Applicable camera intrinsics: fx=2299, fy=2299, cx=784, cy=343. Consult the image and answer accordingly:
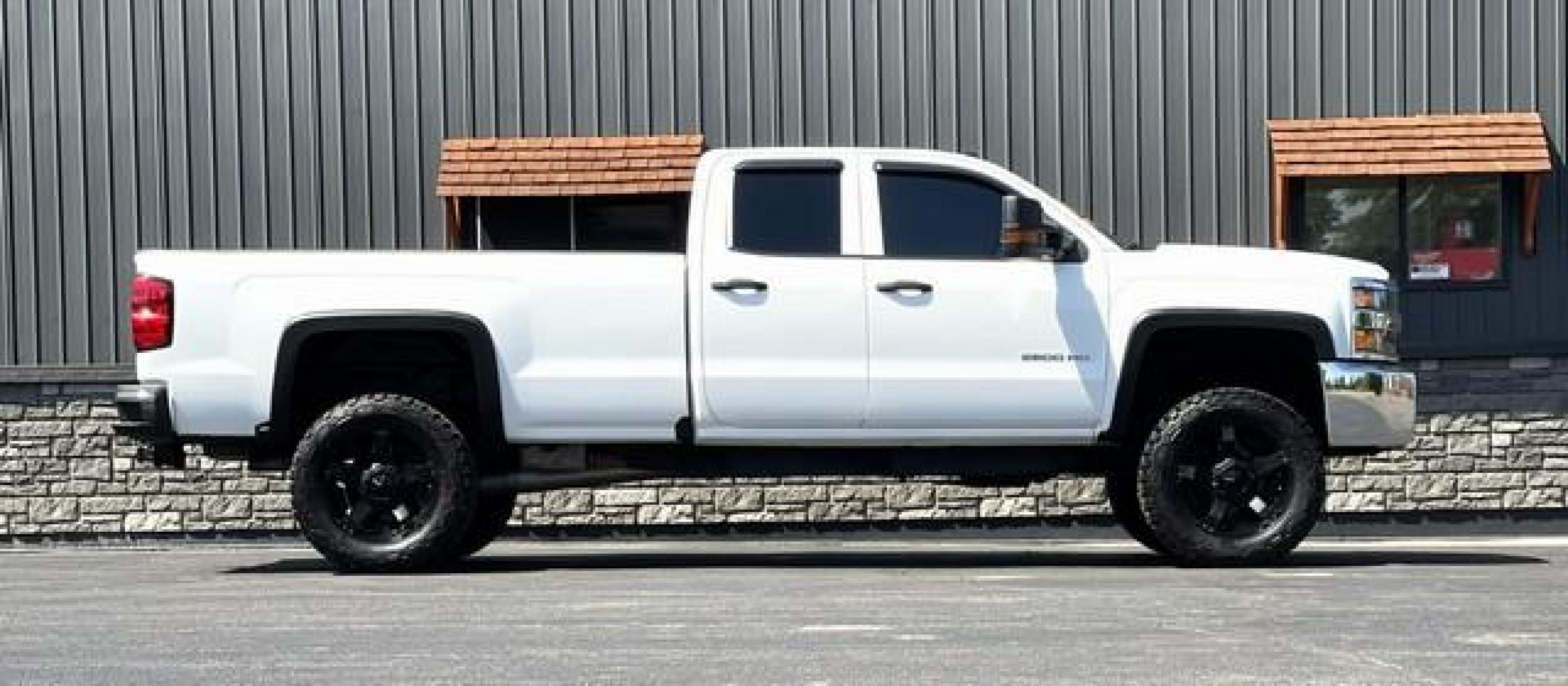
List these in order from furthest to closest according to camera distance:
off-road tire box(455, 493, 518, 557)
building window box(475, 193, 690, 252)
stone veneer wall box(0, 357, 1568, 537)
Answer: building window box(475, 193, 690, 252)
stone veneer wall box(0, 357, 1568, 537)
off-road tire box(455, 493, 518, 557)

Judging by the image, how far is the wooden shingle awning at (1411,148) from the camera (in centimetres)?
1500

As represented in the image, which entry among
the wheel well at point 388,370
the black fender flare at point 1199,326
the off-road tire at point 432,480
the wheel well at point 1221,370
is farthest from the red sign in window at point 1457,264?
the off-road tire at point 432,480

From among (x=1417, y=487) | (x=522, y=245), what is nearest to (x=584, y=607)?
(x=522, y=245)

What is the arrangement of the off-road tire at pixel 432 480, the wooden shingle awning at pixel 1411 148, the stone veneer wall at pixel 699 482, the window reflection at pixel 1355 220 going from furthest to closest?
the window reflection at pixel 1355 220, the stone veneer wall at pixel 699 482, the wooden shingle awning at pixel 1411 148, the off-road tire at pixel 432 480

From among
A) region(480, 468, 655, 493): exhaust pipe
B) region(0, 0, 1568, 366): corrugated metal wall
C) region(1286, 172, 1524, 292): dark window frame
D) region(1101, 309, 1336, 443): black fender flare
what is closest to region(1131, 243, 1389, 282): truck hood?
region(1101, 309, 1336, 443): black fender flare

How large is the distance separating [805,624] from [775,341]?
2551 mm

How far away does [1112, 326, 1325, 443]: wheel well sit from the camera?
1041 cm

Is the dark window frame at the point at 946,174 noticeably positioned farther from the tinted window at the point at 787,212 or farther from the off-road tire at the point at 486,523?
the off-road tire at the point at 486,523

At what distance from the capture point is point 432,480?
10.1m

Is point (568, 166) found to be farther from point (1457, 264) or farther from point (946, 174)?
point (1457, 264)

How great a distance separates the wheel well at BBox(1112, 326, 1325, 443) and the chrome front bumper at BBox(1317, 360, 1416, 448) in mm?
115

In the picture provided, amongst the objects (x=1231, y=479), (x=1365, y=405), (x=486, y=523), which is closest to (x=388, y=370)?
(x=486, y=523)

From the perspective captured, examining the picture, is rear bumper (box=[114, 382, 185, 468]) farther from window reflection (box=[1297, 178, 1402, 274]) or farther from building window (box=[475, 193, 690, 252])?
window reflection (box=[1297, 178, 1402, 274])

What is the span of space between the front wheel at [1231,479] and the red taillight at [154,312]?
14.3ft
